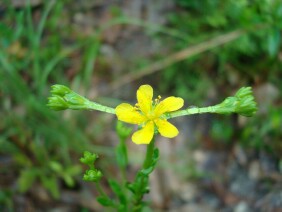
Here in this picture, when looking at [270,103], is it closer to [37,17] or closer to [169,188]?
[169,188]

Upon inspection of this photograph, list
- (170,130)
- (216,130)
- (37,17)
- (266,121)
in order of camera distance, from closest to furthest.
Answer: (170,130), (266,121), (216,130), (37,17)

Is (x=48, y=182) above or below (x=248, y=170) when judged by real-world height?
below

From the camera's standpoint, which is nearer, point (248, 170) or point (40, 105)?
point (40, 105)

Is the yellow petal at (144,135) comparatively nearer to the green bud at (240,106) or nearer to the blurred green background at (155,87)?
the green bud at (240,106)

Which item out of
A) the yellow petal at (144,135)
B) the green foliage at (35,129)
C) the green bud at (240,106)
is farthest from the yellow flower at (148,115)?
the green foliage at (35,129)

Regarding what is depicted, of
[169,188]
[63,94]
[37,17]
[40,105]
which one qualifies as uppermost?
[37,17]

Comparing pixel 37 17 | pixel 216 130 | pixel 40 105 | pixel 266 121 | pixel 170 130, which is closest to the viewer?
pixel 170 130

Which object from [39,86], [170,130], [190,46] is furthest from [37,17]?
[170,130]

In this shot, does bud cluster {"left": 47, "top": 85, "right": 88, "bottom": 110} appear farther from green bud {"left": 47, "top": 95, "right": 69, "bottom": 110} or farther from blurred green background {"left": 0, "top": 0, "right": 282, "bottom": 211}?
blurred green background {"left": 0, "top": 0, "right": 282, "bottom": 211}

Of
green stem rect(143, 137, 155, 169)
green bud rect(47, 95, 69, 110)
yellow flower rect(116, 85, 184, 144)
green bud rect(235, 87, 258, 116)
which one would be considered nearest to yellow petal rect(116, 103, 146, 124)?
yellow flower rect(116, 85, 184, 144)

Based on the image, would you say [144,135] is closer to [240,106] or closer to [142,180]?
[142,180]
